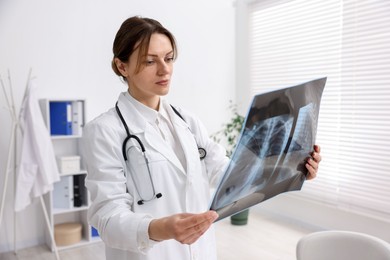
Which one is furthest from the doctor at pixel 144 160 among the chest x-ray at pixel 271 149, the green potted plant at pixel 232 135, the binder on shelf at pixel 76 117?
the green potted plant at pixel 232 135

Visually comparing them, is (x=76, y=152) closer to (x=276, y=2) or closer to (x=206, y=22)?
(x=206, y=22)

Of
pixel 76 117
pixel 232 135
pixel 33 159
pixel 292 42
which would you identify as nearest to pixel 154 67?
pixel 33 159

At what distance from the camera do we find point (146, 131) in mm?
1264

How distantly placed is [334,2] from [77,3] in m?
2.38

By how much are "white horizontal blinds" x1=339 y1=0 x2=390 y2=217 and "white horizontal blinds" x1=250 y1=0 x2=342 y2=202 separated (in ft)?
0.33

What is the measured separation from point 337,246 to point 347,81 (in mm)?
2227

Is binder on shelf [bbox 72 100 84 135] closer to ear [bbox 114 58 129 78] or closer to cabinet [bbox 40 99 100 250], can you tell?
cabinet [bbox 40 99 100 250]

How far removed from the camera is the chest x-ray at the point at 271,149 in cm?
96

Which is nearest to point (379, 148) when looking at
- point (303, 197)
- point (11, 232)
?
point (303, 197)

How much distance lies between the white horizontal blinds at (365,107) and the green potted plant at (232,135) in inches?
40.3

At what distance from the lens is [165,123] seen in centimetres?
138

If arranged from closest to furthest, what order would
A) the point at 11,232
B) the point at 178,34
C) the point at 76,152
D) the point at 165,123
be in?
the point at 165,123 < the point at 11,232 < the point at 76,152 < the point at 178,34

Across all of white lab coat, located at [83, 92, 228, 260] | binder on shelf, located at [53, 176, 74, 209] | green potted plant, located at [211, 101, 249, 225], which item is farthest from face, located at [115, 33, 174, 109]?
green potted plant, located at [211, 101, 249, 225]

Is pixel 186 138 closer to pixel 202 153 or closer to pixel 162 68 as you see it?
pixel 202 153
